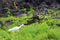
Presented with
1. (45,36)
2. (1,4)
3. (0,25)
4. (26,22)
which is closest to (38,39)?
(45,36)

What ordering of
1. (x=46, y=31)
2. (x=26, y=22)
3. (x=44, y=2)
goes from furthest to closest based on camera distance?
(x=44, y=2), (x=26, y=22), (x=46, y=31)

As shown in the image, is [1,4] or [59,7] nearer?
[1,4]

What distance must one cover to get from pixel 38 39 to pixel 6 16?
1368 cm

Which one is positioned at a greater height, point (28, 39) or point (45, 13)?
point (28, 39)

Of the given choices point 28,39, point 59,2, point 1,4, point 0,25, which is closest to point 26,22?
point 0,25

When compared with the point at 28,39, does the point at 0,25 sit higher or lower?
lower

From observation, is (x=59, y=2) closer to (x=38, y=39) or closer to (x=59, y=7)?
(x=59, y=7)

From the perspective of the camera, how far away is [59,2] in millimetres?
31969

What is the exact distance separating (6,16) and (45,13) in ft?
11.8

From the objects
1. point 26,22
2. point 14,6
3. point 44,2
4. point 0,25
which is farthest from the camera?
point 44,2

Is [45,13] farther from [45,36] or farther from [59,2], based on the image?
[45,36]

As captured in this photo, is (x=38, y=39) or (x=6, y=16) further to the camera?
(x=6, y=16)

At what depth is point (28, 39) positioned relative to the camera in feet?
40.4

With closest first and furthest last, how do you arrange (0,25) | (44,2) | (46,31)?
(46,31) → (0,25) → (44,2)
